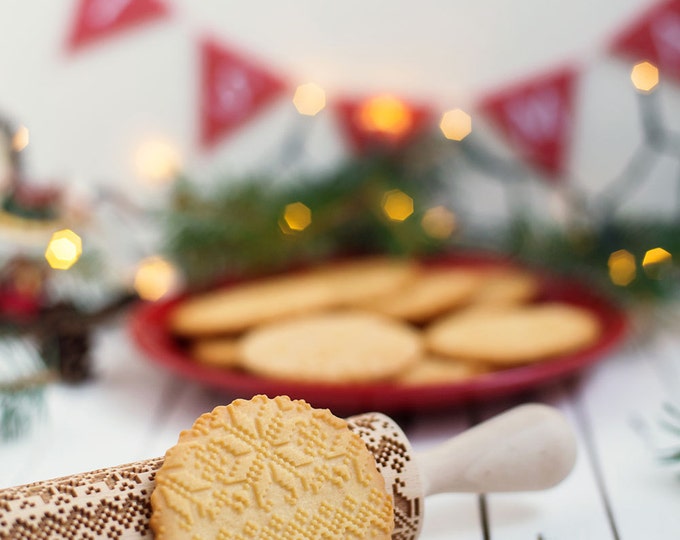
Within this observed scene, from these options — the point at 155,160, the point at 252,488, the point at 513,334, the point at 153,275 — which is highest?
the point at 155,160

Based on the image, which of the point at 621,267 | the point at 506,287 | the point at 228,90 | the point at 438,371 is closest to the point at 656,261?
the point at 621,267

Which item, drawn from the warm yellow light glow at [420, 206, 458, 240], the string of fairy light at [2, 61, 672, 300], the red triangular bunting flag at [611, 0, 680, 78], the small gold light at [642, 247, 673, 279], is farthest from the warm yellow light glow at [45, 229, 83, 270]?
the red triangular bunting flag at [611, 0, 680, 78]

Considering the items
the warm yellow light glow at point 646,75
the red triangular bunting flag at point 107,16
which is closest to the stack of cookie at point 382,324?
the warm yellow light glow at point 646,75

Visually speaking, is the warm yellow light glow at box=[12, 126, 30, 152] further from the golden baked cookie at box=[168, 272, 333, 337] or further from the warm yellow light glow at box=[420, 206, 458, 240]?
the warm yellow light glow at box=[420, 206, 458, 240]

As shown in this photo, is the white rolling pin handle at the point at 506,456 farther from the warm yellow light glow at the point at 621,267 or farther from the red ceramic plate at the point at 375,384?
the warm yellow light glow at the point at 621,267

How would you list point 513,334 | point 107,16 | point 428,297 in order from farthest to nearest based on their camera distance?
point 107,16, point 428,297, point 513,334

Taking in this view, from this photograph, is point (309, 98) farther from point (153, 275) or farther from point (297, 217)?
point (153, 275)

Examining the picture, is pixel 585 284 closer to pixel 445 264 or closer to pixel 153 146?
pixel 445 264
